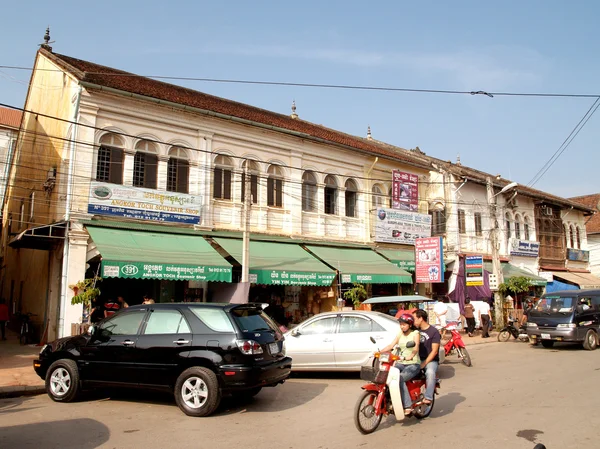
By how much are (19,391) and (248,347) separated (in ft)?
16.3

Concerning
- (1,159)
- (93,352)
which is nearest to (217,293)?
(93,352)

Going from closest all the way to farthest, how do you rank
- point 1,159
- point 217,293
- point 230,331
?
point 230,331, point 217,293, point 1,159

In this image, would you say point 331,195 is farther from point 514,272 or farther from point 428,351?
point 428,351

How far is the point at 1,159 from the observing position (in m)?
27.4

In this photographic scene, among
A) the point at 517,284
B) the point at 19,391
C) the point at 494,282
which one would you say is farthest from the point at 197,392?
the point at 517,284

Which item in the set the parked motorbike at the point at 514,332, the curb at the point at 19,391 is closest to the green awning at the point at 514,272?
the parked motorbike at the point at 514,332

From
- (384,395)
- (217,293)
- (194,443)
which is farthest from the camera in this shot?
(217,293)

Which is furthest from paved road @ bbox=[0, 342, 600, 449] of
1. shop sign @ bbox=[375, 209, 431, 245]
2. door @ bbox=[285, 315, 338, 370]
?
shop sign @ bbox=[375, 209, 431, 245]

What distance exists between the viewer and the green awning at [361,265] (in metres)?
19.4

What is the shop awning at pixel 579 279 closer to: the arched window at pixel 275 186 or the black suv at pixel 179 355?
the arched window at pixel 275 186

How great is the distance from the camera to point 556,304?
17.1m

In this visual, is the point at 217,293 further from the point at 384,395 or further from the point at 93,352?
the point at 384,395

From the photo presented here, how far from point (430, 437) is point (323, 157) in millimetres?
16802

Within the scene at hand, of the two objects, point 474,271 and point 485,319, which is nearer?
→ point 485,319
